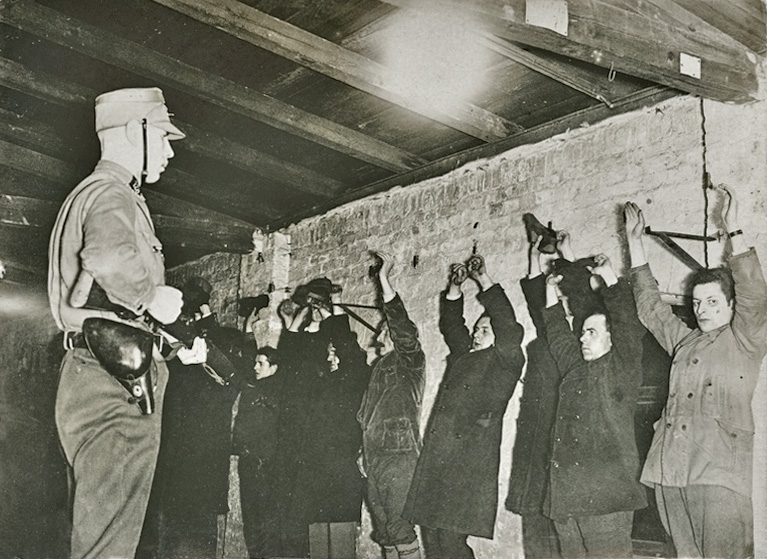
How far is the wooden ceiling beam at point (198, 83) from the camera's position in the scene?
394 centimetres

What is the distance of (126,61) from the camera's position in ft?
13.7

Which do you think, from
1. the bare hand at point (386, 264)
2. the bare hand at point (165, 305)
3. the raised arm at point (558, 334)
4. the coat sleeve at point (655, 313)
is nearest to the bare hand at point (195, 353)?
the bare hand at point (165, 305)

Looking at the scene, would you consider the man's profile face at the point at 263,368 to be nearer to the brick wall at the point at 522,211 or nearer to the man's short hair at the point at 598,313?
the brick wall at the point at 522,211

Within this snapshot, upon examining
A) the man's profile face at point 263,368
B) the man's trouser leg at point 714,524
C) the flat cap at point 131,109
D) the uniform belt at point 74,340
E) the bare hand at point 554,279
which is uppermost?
the flat cap at point 131,109

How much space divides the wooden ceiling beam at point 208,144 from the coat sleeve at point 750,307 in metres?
2.71

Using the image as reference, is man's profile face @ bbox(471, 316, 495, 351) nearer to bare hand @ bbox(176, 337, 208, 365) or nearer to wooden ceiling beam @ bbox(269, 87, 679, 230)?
wooden ceiling beam @ bbox(269, 87, 679, 230)

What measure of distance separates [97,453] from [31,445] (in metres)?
0.49

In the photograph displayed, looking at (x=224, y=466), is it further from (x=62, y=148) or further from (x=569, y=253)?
(x=569, y=253)

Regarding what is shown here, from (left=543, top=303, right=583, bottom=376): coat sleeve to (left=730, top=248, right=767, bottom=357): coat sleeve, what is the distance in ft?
2.63

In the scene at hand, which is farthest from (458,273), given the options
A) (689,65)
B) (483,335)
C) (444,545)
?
(689,65)

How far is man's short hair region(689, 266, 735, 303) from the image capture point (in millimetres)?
3971

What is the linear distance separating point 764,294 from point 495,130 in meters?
1.78

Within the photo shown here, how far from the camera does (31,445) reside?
4125mm

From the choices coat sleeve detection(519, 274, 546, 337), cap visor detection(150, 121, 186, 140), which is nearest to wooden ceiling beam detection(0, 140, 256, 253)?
cap visor detection(150, 121, 186, 140)
